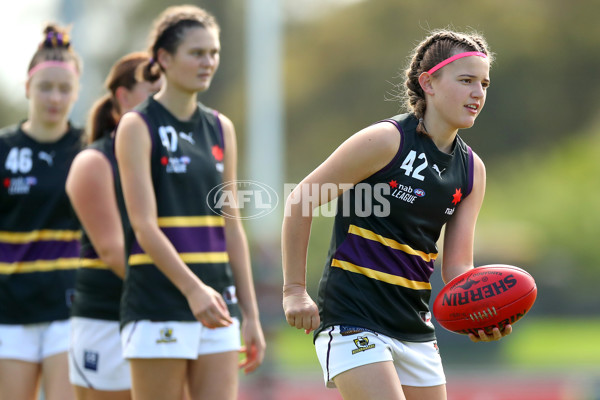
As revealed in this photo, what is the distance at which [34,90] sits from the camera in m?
5.37

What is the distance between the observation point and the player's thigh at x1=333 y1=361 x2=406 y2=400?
3.72m

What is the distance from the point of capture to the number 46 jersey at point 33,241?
522cm

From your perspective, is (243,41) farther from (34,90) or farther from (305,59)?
(34,90)

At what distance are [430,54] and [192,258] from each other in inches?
55.9

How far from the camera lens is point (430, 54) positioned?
13.7 feet

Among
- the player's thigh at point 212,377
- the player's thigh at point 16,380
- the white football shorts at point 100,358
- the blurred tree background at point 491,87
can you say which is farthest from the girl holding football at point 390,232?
the blurred tree background at point 491,87

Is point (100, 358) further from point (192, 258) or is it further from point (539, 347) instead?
point (539, 347)

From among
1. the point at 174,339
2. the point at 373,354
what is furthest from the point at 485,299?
the point at 174,339

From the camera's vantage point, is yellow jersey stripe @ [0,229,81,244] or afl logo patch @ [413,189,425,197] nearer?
afl logo patch @ [413,189,425,197]

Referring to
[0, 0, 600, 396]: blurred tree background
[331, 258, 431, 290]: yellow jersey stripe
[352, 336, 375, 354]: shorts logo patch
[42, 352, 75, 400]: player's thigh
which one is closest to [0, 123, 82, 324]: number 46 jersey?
[42, 352, 75, 400]: player's thigh

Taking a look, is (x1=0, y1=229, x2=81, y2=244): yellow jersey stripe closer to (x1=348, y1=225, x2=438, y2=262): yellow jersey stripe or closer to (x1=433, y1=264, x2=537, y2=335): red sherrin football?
(x1=348, y1=225, x2=438, y2=262): yellow jersey stripe

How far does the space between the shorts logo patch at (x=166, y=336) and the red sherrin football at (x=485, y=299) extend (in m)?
1.19

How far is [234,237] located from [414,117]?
1130 mm

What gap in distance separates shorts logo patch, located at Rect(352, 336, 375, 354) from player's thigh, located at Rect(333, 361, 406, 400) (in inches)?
2.8
